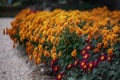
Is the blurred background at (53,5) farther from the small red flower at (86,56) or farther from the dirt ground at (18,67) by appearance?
the small red flower at (86,56)

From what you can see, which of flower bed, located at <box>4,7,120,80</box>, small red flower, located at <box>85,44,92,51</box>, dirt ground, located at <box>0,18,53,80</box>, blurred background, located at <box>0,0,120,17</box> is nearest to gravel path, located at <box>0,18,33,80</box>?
dirt ground, located at <box>0,18,53,80</box>

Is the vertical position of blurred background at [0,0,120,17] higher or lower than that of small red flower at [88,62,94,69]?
lower

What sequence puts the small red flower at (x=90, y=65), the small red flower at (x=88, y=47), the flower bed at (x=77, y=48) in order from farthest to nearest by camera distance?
the small red flower at (x=88, y=47)
the flower bed at (x=77, y=48)
the small red flower at (x=90, y=65)

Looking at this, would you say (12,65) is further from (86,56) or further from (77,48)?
(86,56)

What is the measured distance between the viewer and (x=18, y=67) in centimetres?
616

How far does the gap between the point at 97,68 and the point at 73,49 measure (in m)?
0.74

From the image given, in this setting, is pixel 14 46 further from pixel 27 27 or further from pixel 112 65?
pixel 112 65

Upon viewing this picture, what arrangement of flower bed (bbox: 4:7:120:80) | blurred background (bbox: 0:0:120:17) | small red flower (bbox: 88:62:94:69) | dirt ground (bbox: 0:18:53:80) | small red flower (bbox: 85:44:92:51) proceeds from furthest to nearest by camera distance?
blurred background (bbox: 0:0:120:17) < dirt ground (bbox: 0:18:53:80) < small red flower (bbox: 85:44:92:51) < flower bed (bbox: 4:7:120:80) < small red flower (bbox: 88:62:94:69)

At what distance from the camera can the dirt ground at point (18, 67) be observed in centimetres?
563

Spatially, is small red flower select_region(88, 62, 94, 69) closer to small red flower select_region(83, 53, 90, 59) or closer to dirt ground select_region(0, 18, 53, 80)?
small red flower select_region(83, 53, 90, 59)

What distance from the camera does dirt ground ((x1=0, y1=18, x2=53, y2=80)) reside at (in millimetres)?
5633

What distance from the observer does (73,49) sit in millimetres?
5090

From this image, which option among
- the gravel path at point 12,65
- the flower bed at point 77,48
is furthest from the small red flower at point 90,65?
the gravel path at point 12,65

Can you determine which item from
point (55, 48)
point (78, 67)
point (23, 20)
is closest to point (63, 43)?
point (55, 48)
